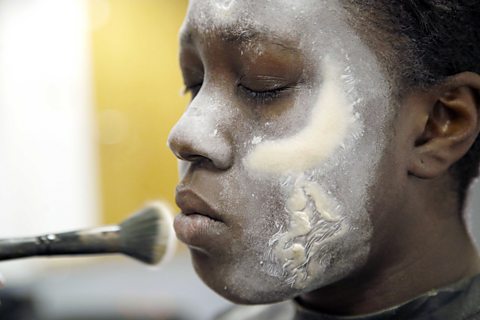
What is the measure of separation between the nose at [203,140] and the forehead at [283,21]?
86mm

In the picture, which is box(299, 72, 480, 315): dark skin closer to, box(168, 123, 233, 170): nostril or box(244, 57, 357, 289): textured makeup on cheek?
box(244, 57, 357, 289): textured makeup on cheek

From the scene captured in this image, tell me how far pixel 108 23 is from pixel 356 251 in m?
1.41

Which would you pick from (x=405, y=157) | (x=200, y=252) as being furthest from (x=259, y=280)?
(x=405, y=157)

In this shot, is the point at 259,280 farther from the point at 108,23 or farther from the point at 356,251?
the point at 108,23

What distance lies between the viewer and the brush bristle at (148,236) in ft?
2.76

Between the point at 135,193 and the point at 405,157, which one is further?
the point at 135,193

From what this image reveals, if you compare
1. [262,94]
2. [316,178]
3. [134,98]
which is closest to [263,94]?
[262,94]

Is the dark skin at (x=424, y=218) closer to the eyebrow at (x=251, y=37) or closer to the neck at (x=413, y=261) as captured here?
the neck at (x=413, y=261)

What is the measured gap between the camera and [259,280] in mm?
758

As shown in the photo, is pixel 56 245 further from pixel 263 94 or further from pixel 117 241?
pixel 263 94

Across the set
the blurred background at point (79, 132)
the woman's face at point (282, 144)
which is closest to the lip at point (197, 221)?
the woman's face at point (282, 144)

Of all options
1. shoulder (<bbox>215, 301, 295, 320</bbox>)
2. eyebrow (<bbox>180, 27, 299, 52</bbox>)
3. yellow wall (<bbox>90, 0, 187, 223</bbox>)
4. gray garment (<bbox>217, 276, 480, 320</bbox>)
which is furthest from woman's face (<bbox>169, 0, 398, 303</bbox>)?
yellow wall (<bbox>90, 0, 187, 223</bbox>)

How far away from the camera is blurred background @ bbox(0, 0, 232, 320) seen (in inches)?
77.7

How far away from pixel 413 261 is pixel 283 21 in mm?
308
